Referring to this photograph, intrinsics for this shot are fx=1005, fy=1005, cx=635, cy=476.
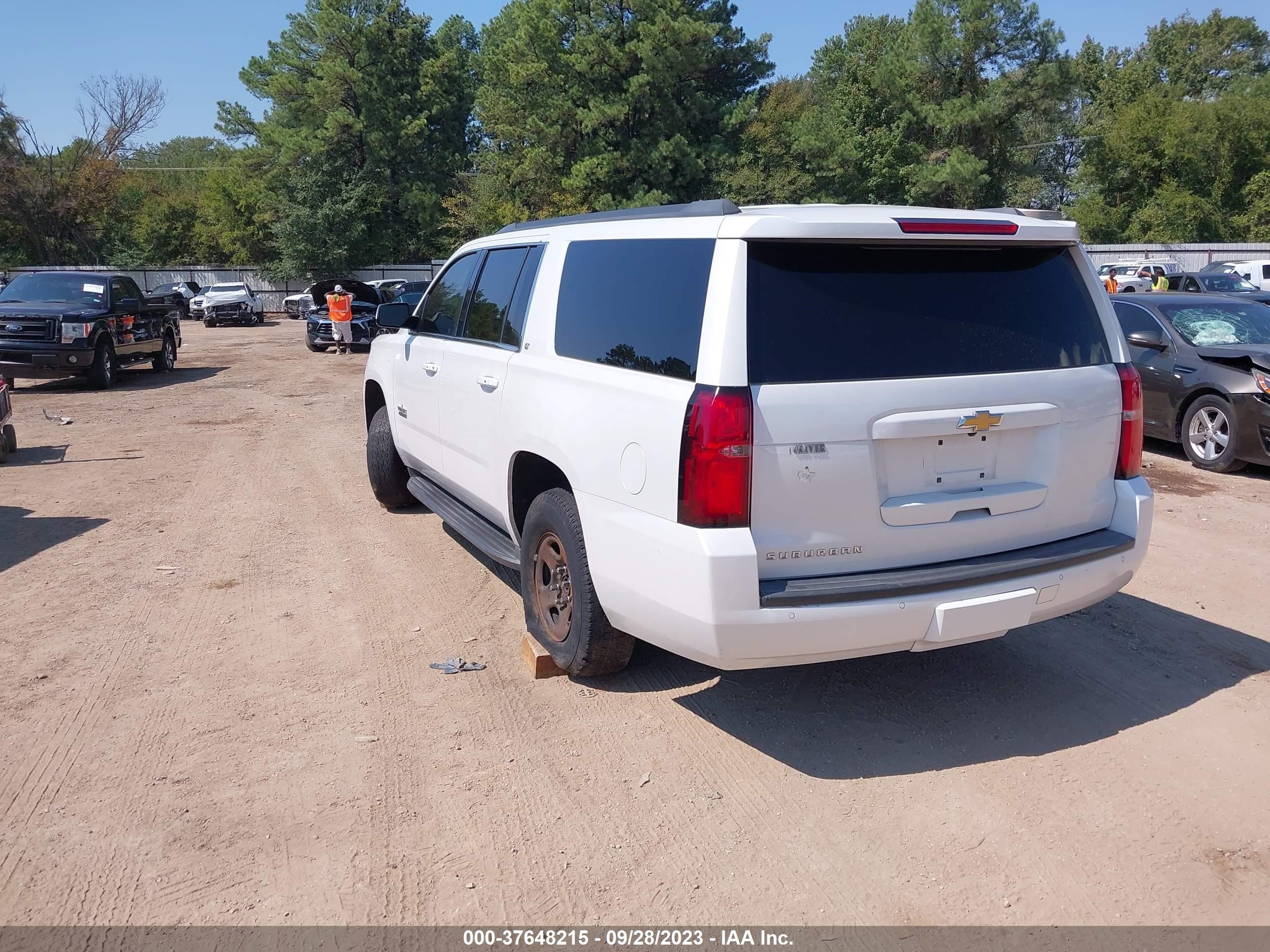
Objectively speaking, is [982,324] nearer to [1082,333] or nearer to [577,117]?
[1082,333]

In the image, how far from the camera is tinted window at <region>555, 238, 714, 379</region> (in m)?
3.75

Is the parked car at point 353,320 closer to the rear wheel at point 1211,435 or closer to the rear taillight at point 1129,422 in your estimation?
the rear wheel at point 1211,435

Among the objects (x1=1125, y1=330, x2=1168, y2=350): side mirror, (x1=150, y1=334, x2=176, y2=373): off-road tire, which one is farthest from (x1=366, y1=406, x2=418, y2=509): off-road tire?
(x1=150, y1=334, x2=176, y2=373): off-road tire

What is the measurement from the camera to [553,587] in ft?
15.4

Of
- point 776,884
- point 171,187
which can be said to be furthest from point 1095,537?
point 171,187

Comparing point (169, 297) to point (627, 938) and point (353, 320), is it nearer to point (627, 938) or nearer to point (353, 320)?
point (353, 320)

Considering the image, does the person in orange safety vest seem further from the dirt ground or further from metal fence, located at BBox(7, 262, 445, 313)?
metal fence, located at BBox(7, 262, 445, 313)

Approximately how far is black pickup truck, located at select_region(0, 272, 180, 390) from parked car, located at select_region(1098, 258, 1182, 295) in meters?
26.3

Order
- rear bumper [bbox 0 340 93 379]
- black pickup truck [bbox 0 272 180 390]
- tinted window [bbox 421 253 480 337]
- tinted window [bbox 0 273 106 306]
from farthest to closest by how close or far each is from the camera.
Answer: tinted window [bbox 0 273 106 306]
black pickup truck [bbox 0 272 180 390]
rear bumper [bbox 0 340 93 379]
tinted window [bbox 421 253 480 337]

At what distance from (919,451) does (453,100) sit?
54759 millimetres

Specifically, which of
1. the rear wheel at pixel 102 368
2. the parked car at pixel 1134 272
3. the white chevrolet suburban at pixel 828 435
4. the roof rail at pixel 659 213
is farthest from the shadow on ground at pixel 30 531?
the parked car at pixel 1134 272

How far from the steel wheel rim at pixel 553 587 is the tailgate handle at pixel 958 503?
1.47 meters

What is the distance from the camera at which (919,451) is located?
3.72 metres

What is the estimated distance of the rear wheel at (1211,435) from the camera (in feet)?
30.5
